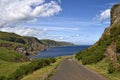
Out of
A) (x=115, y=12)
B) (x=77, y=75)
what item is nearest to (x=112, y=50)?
(x=77, y=75)

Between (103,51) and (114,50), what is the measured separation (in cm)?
1168

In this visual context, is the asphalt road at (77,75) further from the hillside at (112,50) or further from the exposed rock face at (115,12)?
the exposed rock face at (115,12)

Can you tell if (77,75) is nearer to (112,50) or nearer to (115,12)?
(112,50)

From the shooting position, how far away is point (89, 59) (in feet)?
181

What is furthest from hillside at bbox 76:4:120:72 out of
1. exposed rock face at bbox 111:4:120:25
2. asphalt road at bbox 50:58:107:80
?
asphalt road at bbox 50:58:107:80

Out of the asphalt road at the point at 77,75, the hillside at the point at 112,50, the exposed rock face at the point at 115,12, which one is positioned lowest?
the asphalt road at the point at 77,75

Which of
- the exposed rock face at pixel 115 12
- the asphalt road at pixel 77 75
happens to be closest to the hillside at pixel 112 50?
the exposed rock face at pixel 115 12

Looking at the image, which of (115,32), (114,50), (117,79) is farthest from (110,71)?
(115,32)

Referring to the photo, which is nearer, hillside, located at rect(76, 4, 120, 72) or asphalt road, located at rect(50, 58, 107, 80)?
asphalt road, located at rect(50, 58, 107, 80)

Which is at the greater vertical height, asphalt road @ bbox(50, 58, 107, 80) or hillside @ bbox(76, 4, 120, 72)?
hillside @ bbox(76, 4, 120, 72)

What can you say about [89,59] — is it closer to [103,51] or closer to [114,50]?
[103,51]

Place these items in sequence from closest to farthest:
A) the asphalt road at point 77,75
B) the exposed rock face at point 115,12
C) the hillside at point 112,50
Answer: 1. the asphalt road at point 77,75
2. the hillside at point 112,50
3. the exposed rock face at point 115,12

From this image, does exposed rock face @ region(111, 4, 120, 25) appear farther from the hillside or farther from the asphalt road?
the asphalt road

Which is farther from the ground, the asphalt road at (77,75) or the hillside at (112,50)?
the hillside at (112,50)
